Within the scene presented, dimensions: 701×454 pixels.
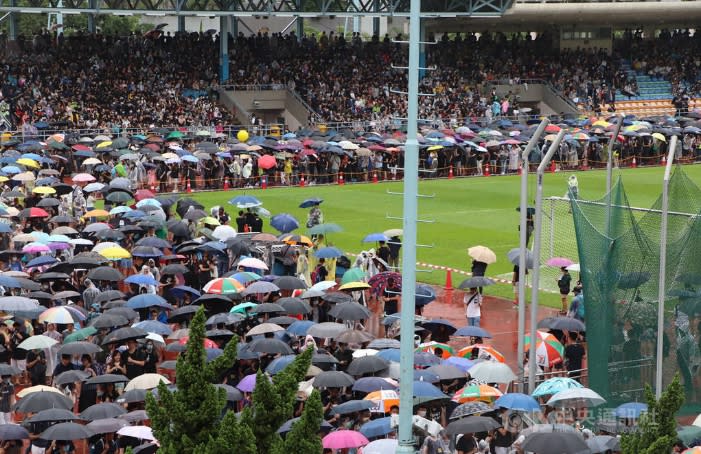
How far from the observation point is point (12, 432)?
571 inches

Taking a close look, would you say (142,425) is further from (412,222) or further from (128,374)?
(412,222)

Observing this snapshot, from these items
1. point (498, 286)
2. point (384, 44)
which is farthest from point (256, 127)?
point (498, 286)

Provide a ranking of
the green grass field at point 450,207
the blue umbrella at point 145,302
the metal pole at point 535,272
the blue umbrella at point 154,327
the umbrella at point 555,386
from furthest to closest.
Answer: the green grass field at point 450,207
the blue umbrella at point 145,302
the blue umbrella at point 154,327
the metal pole at point 535,272
the umbrella at point 555,386

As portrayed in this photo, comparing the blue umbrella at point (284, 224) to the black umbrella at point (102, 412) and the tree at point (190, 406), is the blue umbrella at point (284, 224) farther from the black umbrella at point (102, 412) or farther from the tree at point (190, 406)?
the tree at point (190, 406)

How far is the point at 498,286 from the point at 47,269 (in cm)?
1022

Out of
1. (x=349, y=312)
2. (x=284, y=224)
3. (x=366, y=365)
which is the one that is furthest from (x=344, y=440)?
(x=284, y=224)

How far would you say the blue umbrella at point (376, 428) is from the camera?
1446 cm

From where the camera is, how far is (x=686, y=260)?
54.2ft

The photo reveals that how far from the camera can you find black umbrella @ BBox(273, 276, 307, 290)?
22406 millimetres

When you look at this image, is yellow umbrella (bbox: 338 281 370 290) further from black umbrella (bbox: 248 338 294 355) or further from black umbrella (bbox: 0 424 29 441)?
black umbrella (bbox: 0 424 29 441)

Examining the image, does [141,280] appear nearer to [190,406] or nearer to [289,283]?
[289,283]

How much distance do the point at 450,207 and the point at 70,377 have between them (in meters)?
23.8

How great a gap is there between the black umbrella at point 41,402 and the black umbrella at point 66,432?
0.91 m

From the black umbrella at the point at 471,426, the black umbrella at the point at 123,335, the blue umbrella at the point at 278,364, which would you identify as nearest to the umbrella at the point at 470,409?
the black umbrella at the point at 471,426
